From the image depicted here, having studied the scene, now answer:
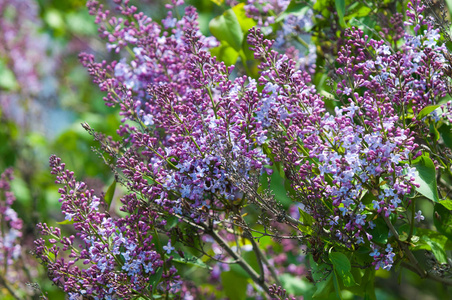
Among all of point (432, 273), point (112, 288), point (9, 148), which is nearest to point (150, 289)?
point (112, 288)

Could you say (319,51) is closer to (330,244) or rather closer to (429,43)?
(429,43)

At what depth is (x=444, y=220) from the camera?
5.38ft

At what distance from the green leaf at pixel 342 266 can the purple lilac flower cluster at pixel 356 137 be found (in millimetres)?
55

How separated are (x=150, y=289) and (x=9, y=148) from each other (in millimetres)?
2688

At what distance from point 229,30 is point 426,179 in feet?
3.11

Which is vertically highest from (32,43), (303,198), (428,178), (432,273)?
(32,43)

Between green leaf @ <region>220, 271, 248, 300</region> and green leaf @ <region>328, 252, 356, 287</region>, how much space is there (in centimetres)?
102

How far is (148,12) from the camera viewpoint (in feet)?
13.5

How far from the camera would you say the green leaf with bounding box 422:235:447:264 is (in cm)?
156

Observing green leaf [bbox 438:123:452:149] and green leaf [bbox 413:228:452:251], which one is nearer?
green leaf [bbox 413:228:452:251]

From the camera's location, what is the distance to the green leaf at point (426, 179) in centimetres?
137

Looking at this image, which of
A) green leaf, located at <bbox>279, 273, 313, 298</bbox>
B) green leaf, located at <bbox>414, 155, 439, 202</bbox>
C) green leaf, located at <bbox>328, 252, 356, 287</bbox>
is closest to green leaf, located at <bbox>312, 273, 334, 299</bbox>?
green leaf, located at <bbox>328, 252, 356, 287</bbox>

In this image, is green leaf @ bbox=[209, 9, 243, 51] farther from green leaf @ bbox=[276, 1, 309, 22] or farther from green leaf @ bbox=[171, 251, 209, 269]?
green leaf @ bbox=[171, 251, 209, 269]

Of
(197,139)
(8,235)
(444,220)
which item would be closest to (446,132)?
(444,220)
